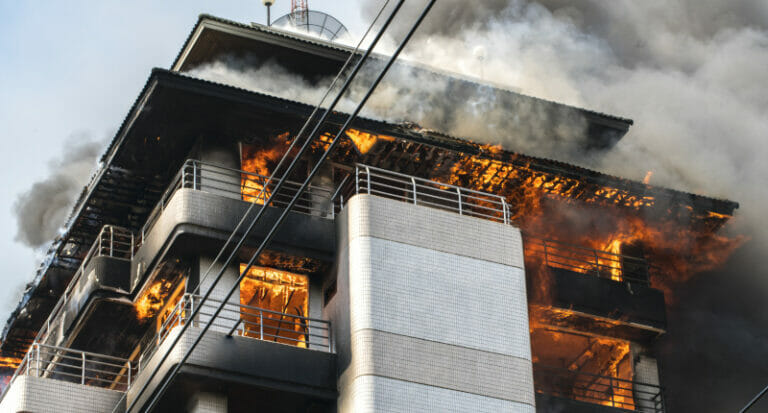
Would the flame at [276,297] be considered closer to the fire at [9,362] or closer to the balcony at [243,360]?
the balcony at [243,360]

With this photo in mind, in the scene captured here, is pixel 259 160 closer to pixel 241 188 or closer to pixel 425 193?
pixel 241 188

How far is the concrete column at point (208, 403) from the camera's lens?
1096 inches

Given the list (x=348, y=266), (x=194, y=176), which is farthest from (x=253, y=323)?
(x=194, y=176)

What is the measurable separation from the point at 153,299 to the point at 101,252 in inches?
96.0

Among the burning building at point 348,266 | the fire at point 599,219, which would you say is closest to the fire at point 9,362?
the burning building at point 348,266

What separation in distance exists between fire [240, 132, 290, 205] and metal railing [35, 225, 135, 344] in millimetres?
3280

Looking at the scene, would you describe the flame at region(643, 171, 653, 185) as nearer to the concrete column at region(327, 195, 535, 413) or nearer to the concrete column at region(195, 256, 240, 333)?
the concrete column at region(327, 195, 535, 413)

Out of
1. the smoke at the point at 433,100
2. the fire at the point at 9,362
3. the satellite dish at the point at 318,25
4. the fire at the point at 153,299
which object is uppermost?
the satellite dish at the point at 318,25

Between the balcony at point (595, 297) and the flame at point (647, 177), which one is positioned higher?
the flame at point (647, 177)

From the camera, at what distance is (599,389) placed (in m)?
35.6

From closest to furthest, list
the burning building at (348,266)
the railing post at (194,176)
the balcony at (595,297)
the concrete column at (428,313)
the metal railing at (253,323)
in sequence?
the concrete column at (428,313), the burning building at (348,266), the metal railing at (253,323), the railing post at (194,176), the balcony at (595,297)

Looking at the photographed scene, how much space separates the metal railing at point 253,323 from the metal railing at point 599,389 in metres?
6.07

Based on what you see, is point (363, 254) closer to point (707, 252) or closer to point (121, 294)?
point (121, 294)

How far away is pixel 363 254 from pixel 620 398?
9.34 metres
